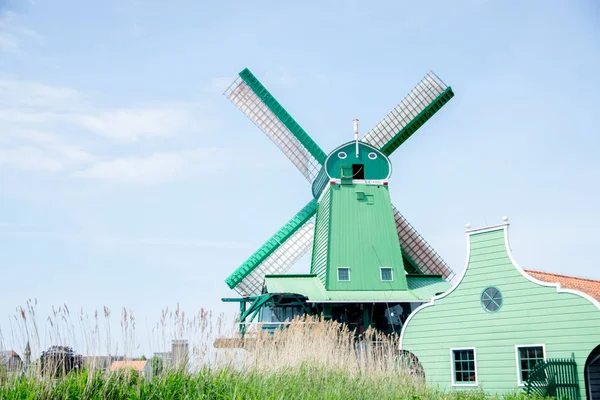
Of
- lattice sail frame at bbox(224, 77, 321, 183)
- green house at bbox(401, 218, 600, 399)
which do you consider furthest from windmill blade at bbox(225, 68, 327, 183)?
green house at bbox(401, 218, 600, 399)

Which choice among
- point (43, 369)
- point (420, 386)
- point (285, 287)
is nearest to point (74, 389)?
point (43, 369)

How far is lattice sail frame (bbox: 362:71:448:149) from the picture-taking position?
2650 cm

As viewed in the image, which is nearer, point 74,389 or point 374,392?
point 74,389

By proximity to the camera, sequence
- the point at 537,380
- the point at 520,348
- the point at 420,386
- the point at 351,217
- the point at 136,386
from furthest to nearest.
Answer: the point at 351,217
the point at 520,348
the point at 537,380
the point at 420,386
the point at 136,386

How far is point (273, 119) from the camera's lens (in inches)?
1055

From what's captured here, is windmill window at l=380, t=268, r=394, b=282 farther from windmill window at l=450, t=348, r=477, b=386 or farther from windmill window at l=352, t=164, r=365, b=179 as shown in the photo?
windmill window at l=450, t=348, r=477, b=386

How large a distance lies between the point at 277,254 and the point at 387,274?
4977 mm

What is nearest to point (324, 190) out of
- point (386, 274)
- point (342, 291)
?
point (386, 274)

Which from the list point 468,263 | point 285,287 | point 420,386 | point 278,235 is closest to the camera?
point 420,386

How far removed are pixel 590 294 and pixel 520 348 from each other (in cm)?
200

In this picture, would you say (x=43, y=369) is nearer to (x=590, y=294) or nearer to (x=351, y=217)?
(x=590, y=294)

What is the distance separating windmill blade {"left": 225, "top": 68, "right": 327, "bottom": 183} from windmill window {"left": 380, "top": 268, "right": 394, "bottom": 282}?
6014mm

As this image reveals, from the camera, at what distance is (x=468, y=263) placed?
1527cm

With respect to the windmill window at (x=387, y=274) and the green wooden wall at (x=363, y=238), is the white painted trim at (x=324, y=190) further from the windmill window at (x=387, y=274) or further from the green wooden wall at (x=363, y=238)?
the windmill window at (x=387, y=274)
